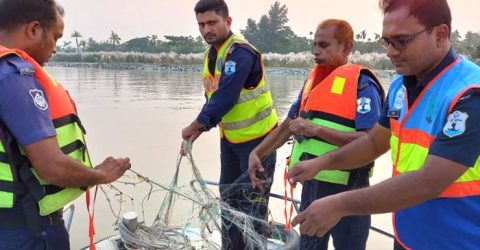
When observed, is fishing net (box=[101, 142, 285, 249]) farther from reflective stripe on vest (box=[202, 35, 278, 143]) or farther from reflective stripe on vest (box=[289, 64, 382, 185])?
reflective stripe on vest (box=[289, 64, 382, 185])

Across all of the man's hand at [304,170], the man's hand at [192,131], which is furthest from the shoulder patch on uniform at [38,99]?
the man's hand at [192,131]

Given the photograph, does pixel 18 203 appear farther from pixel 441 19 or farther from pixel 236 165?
pixel 236 165

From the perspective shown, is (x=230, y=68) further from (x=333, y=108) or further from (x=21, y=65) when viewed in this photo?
(x=21, y=65)

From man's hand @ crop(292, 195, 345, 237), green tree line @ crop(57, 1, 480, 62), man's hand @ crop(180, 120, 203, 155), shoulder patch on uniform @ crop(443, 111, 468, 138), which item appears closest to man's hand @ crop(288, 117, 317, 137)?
man's hand @ crop(180, 120, 203, 155)

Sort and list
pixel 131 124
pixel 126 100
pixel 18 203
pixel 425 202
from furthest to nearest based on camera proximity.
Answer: pixel 126 100, pixel 131 124, pixel 18 203, pixel 425 202

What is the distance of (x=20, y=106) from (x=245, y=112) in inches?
81.5

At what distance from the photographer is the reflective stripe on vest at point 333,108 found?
2723mm

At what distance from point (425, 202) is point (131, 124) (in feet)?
29.9

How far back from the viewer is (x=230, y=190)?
363 cm

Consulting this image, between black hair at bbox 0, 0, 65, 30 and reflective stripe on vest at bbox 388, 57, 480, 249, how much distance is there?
5.47ft

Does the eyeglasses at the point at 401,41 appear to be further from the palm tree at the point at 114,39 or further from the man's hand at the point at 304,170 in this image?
the palm tree at the point at 114,39

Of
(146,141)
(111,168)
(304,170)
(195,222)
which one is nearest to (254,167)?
(304,170)

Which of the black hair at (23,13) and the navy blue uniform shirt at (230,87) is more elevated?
the black hair at (23,13)

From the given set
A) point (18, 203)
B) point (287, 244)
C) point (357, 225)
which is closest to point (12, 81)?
point (18, 203)
